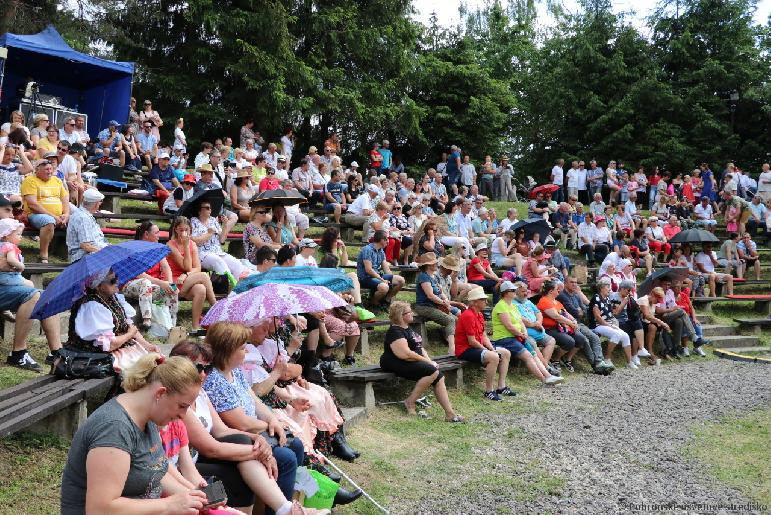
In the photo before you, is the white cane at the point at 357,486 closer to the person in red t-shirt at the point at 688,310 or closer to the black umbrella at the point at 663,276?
the black umbrella at the point at 663,276

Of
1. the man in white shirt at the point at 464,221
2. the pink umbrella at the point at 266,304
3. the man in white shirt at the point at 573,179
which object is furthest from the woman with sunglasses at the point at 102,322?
the man in white shirt at the point at 573,179

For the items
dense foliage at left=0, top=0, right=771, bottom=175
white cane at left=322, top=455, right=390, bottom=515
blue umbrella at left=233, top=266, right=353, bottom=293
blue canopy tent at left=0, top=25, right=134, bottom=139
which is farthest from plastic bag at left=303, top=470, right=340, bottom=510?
dense foliage at left=0, top=0, right=771, bottom=175

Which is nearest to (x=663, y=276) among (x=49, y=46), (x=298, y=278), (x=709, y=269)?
(x=709, y=269)

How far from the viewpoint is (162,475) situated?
3.52 metres

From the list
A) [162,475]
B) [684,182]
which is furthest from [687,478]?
[684,182]

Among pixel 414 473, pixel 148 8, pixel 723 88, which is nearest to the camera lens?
pixel 414 473

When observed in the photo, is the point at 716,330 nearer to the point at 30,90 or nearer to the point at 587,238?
the point at 587,238

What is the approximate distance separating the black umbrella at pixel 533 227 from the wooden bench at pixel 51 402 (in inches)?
399

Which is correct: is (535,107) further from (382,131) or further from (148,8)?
(148,8)

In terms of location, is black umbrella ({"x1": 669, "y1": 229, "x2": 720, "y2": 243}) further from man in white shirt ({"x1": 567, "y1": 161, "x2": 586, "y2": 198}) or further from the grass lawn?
man in white shirt ({"x1": 567, "y1": 161, "x2": 586, "y2": 198})

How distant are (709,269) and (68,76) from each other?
14.6 m

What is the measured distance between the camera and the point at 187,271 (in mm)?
8711

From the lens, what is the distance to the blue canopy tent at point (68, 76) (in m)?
17.2

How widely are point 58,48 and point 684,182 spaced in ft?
54.9
